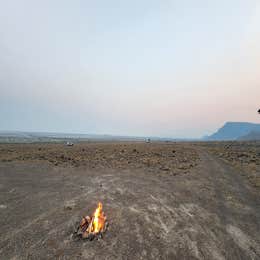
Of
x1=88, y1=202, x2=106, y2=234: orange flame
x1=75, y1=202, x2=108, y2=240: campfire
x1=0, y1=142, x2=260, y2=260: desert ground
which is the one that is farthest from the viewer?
x1=88, y1=202, x2=106, y2=234: orange flame

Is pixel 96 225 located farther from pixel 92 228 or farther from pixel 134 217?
pixel 134 217

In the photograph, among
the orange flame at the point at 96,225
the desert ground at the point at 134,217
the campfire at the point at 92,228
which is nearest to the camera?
the desert ground at the point at 134,217

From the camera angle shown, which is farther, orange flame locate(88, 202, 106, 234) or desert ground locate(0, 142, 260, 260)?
orange flame locate(88, 202, 106, 234)

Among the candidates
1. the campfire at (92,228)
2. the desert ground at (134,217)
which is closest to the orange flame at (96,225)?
the campfire at (92,228)

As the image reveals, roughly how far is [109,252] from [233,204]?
36.3 ft

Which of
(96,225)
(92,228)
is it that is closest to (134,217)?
(96,225)

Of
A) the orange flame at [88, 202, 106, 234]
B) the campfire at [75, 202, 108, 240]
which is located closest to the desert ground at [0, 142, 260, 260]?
the campfire at [75, 202, 108, 240]

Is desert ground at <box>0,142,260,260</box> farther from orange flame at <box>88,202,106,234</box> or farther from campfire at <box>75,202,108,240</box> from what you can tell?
orange flame at <box>88,202,106,234</box>

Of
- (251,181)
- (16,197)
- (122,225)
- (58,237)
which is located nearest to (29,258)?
(58,237)

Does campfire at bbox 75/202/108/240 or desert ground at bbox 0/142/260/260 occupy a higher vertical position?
campfire at bbox 75/202/108/240

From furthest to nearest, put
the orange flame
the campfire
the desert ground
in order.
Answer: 1. the orange flame
2. the campfire
3. the desert ground

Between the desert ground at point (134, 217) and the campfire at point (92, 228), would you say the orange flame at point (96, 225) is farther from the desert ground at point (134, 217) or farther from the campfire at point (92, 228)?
the desert ground at point (134, 217)

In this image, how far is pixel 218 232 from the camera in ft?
32.9

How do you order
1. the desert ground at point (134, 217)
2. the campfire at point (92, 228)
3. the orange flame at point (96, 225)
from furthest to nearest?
the orange flame at point (96, 225) → the campfire at point (92, 228) → the desert ground at point (134, 217)
